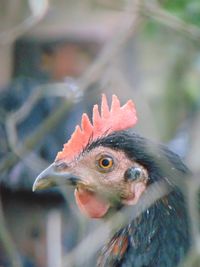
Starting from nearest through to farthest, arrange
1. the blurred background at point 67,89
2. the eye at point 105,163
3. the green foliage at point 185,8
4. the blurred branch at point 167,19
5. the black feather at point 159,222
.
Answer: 1. the black feather at point 159,222
2. the eye at point 105,163
3. the blurred branch at point 167,19
4. the blurred background at point 67,89
5. the green foliage at point 185,8

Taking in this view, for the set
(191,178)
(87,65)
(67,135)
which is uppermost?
(87,65)

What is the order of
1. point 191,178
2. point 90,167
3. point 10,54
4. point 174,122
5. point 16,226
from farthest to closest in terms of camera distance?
1. point 10,54
2. point 174,122
3. point 16,226
4. point 90,167
5. point 191,178

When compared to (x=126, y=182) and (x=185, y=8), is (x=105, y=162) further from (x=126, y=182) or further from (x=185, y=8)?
(x=185, y=8)

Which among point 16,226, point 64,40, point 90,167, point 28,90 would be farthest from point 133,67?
point 90,167

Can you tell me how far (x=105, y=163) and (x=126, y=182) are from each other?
0.11 m

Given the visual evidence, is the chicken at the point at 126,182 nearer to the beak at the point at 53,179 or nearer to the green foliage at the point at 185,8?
the beak at the point at 53,179

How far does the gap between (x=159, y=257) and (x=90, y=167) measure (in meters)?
0.46

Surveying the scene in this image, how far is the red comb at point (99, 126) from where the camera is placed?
473 centimetres

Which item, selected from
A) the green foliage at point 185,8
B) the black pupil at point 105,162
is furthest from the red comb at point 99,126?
the green foliage at point 185,8

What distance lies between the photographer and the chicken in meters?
4.49

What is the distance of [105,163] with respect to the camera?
4.67 metres

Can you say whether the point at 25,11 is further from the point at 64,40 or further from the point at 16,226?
the point at 16,226

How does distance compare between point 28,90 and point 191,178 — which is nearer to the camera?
point 191,178

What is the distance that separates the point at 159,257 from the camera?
4.48 meters
